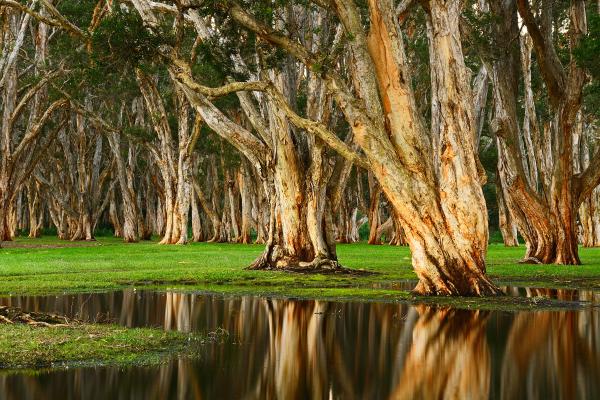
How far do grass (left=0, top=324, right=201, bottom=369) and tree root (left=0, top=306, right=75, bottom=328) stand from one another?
0.18 m

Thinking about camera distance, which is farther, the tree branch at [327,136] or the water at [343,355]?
the tree branch at [327,136]

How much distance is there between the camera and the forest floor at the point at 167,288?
24.6ft

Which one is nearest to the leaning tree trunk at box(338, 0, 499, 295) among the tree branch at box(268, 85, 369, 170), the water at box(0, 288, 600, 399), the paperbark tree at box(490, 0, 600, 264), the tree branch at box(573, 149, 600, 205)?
the tree branch at box(268, 85, 369, 170)

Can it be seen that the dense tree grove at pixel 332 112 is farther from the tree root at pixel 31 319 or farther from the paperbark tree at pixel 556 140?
the tree root at pixel 31 319

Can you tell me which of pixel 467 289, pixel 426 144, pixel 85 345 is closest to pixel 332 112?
pixel 426 144

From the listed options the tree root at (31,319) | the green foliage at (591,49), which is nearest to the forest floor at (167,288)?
the tree root at (31,319)

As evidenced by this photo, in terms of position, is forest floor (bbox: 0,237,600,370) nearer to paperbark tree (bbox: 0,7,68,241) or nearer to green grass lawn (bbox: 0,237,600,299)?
green grass lawn (bbox: 0,237,600,299)

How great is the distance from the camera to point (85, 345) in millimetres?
Result: 7746

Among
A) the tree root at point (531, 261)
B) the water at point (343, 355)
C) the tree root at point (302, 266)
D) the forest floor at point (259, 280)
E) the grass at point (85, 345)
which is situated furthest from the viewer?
the tree root at point (531, 261)

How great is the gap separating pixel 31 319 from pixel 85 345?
179 centimetres

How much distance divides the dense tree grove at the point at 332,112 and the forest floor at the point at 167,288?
148 centimetres

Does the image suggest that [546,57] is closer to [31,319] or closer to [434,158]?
[434,158]

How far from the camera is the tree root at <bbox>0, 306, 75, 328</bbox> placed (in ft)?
29.6

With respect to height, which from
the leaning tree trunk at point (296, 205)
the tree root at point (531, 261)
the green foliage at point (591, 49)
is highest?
the green foliage at point (591, 49)
